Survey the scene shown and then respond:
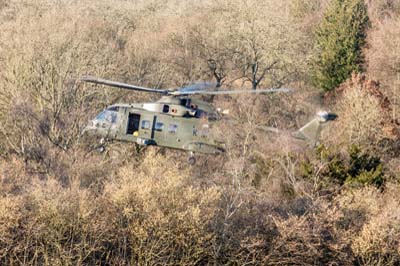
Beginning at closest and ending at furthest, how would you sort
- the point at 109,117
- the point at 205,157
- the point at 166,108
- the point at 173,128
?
the point at 166,108 → the point at 173,128 → the point at 109,117 → the point at 205,157

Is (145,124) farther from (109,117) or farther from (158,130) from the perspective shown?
(109,117)

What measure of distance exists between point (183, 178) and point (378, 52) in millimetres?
25691

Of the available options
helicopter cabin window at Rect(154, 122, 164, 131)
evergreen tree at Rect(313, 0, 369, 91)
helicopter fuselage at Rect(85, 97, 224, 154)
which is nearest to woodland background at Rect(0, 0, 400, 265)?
evergreen tree at Rect(313, 0, 369, 91)

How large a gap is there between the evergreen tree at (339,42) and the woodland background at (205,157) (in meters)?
0.12

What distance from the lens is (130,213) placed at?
20438mm

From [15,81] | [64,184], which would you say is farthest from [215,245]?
[15,81]

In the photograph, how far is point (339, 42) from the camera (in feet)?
148

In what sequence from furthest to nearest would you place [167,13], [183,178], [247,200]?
[167,13]
[247,200]
[183,178]

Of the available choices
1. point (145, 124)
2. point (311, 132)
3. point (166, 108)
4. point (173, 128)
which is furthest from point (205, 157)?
point (311, 132)

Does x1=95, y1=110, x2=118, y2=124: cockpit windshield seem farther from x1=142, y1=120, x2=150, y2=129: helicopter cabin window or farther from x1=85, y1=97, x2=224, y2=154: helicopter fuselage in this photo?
x1=142, y1=120, x2=150, y2=129: helicopter cabin window

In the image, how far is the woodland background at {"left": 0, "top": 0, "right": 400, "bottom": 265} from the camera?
67.6 feet

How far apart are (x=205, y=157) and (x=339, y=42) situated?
18877mm

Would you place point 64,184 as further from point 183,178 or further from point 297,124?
point 297,124

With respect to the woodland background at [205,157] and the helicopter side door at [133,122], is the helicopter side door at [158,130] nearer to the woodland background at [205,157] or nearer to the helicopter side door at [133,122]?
the helicopter side door at [133,122]
